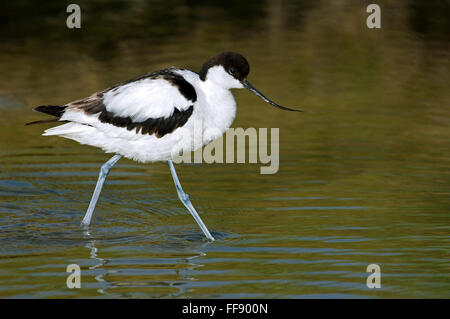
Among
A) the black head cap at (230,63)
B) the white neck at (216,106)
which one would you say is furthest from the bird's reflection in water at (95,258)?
the black head cap at (230,63)

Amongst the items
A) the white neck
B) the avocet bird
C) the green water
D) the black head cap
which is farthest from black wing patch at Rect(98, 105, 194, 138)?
the green water

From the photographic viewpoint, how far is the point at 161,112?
337 inches

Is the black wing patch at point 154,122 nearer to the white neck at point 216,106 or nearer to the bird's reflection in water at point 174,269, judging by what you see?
the white neck at point 216,106

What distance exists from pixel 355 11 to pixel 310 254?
11.9 metres

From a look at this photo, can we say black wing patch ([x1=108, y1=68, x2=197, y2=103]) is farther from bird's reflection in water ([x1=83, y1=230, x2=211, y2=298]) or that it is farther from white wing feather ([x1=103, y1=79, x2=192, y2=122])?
bird's reflection in water ([x1=83, y1=230, x2=211, y2=298])

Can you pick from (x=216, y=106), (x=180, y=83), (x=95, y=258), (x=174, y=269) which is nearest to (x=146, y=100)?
(x=180, y=83)

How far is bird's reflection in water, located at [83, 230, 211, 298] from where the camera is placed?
7.36 m

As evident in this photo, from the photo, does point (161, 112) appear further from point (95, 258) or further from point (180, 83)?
point (95, 258)

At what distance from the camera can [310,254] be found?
8.09 m

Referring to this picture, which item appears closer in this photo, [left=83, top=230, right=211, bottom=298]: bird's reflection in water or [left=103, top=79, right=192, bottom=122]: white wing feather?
[left=83, top=230, right=211, bottom=298]: bird's reflection in water

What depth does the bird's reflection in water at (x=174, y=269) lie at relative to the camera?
7.36 meters

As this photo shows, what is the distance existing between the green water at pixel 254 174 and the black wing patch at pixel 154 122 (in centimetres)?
90

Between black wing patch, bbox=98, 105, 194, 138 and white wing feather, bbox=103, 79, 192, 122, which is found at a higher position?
white wing feather, bbox=103, 79, 192, 122

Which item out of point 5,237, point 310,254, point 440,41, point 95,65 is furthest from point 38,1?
point 310,254
